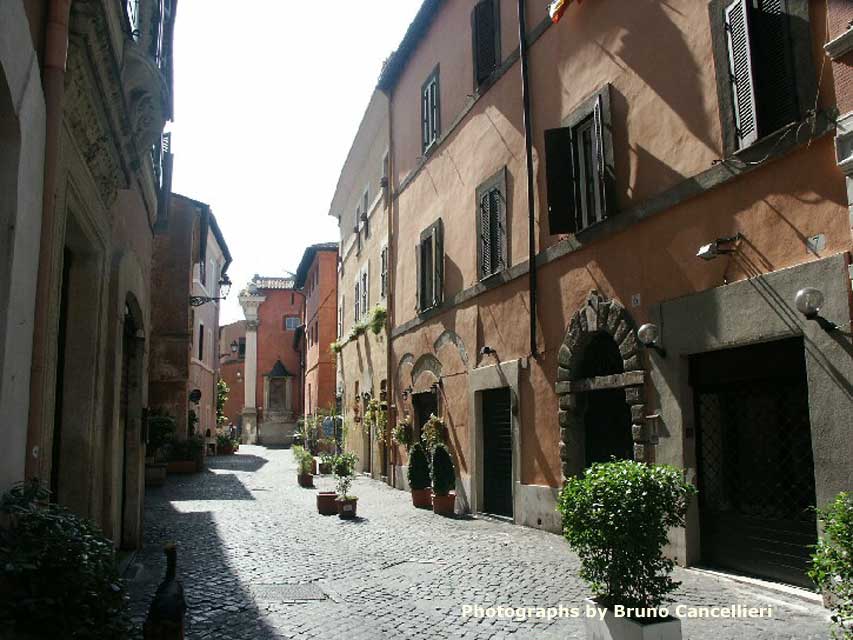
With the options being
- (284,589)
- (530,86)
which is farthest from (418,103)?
(284,589)

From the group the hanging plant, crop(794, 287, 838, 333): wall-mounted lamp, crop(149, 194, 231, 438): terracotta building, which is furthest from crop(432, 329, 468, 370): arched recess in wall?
crop(149, 194, 231, 438): terracotta building

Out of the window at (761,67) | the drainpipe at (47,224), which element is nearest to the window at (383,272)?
the window at (761,67)

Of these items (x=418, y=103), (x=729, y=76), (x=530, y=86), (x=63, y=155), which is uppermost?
(x=418, y=103)

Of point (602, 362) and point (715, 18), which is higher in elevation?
point (715, 18)

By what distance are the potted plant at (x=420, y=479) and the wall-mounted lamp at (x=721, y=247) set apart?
7888 millimetres

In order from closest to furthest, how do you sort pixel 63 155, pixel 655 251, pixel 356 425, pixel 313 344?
pixel 63 155, pixel 655 251, pixel 356 425, pixel 313 344

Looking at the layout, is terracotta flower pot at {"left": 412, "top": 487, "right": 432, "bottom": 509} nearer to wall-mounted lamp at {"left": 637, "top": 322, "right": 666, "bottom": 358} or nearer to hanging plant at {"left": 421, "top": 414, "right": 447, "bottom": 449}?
hanging plant at {"left": 421, "top": 414, "right": 447, "bottom": 449}

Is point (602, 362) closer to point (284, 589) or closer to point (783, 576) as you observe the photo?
point (783, 576)

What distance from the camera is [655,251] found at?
8539 millimetres

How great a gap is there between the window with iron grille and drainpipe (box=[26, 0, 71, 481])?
8456mm

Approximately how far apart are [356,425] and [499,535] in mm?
13636

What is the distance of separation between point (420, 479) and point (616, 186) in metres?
7.03

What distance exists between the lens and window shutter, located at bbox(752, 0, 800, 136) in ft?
22.1

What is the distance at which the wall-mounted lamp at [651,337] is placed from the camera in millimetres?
8242
